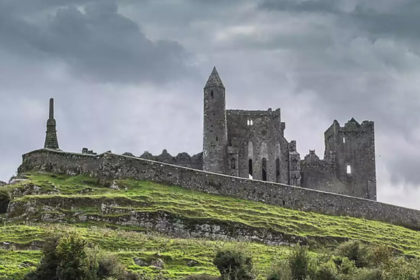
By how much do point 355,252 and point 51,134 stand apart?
1320 inches

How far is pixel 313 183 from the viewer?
11169 centimetres

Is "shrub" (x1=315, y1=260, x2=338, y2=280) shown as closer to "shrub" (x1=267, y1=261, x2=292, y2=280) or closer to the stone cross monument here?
"shrub" (x1=267, y1=261, x2=292, y2=280)

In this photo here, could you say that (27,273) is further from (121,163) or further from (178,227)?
(121,163)

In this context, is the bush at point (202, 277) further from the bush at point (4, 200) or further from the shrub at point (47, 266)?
the bush at point (4, 200)

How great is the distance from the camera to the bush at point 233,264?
5959 cm

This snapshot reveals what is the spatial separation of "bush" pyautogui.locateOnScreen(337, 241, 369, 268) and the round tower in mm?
33913

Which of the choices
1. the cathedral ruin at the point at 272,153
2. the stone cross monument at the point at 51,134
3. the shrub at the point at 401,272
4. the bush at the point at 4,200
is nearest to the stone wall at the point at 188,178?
the stone cross monument at the point at 51,134

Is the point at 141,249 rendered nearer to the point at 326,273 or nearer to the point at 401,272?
the point at 326,273

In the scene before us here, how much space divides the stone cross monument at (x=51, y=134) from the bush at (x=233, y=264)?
106 ft

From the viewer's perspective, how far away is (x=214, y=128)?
104125 millimetres

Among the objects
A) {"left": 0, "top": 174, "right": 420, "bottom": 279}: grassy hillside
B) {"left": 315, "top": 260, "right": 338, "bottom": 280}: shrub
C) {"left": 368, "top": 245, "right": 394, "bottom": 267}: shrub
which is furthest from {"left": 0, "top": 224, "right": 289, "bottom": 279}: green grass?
{"left": 368, "top": 245, "right": 394, "bottom": 267}: shrub

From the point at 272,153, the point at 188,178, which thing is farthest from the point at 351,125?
the point at 188,178

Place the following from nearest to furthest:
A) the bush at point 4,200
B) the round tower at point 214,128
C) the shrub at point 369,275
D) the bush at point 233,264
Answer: the bush at point 233,264 → the shrub at point 369,275 → the bush at point 4,200 → the round tower at point 214,128

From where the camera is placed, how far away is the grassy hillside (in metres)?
62.3
